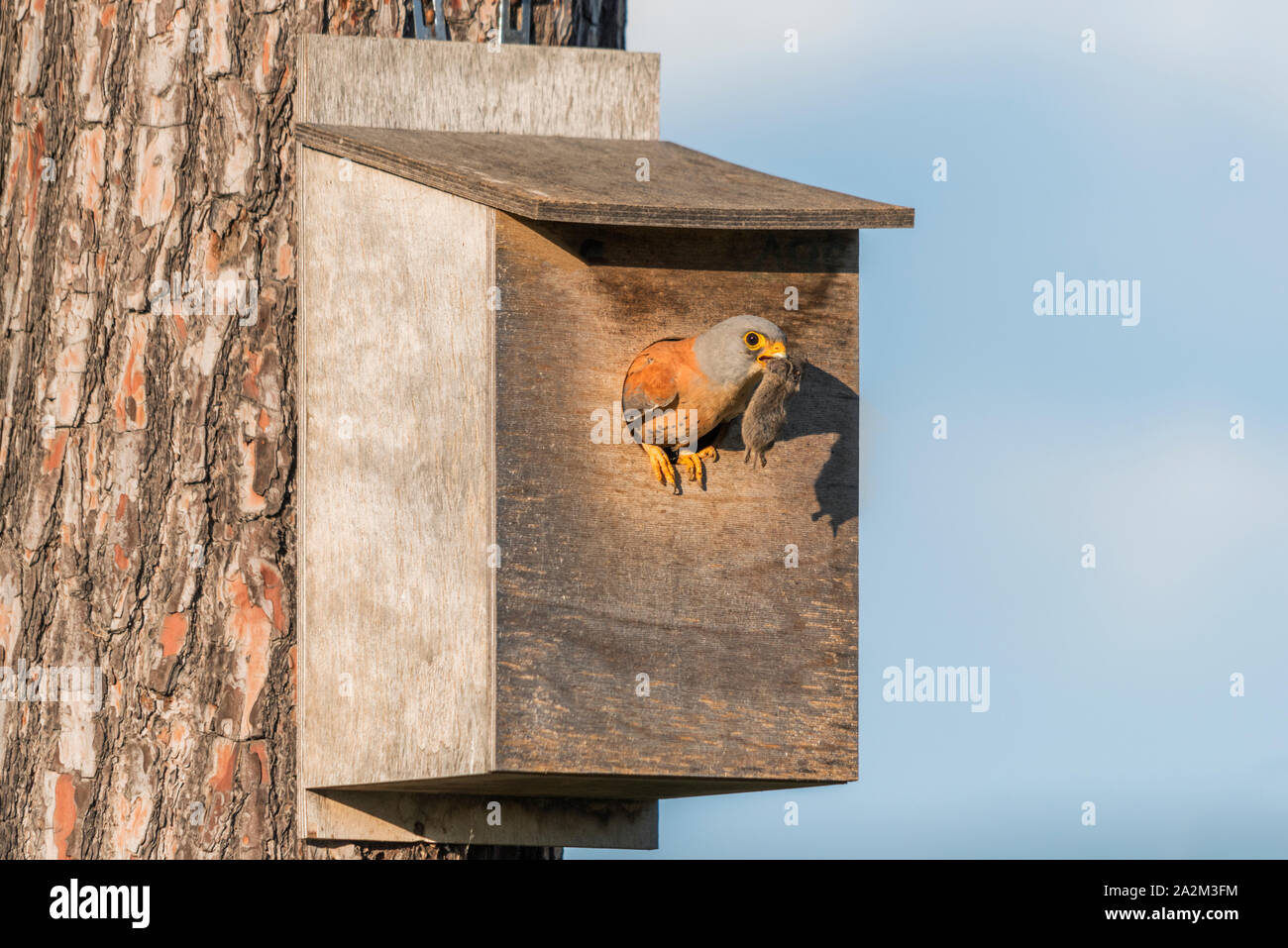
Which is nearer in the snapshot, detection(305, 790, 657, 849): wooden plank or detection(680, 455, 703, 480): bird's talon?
detection(680, 455, 703, 480): bird's talon

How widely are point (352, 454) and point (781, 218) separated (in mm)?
1248

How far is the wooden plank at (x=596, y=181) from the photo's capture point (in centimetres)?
541

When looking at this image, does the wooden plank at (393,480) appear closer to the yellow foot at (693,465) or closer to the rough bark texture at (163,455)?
the rough bark texture at (163,455)

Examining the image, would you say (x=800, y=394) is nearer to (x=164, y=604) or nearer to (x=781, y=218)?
(x=781, y=218)

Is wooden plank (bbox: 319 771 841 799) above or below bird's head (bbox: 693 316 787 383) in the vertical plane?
below

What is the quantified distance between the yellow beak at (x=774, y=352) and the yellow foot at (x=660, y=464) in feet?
1.13

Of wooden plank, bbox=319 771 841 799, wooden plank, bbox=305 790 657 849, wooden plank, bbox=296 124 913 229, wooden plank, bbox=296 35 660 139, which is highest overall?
wooden plank, bbox=296 35 660 139

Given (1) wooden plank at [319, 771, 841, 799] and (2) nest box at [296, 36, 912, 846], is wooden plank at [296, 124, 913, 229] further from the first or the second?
(1) wooden plank at [319, 771, 841, 799]

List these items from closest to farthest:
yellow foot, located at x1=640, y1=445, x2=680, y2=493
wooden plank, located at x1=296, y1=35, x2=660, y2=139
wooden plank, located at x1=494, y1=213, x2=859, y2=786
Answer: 1. wooden plank, located at x1=494, y1=213, x2=859, y2=786
2. yellow foot, located at x1=640, y1=445, x2=680, y2=493
3. wooden plank, located at x1=296, y1=35, x2=660, y2=139

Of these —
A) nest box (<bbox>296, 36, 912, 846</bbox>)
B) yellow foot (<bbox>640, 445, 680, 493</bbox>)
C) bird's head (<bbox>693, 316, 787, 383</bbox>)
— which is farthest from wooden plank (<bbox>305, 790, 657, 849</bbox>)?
bird's head (<bbox>693, 316, 787, 383</bbox>)

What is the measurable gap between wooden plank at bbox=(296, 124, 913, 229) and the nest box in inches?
0.4

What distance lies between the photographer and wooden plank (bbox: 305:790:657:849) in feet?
19.7

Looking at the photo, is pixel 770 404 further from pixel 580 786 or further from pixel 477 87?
pixel 477 87

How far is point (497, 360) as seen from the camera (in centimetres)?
540
